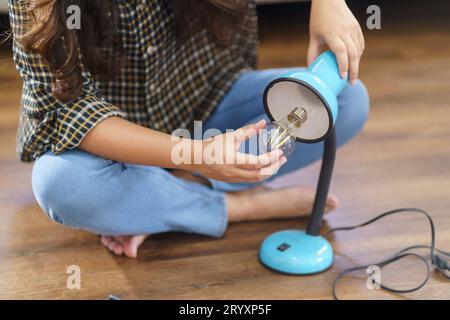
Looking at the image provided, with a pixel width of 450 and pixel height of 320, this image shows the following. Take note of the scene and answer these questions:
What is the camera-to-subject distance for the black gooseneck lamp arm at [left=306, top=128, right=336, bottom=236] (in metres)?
1.02

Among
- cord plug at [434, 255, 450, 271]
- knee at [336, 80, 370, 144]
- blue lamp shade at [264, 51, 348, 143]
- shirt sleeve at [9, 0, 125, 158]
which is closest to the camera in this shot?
blue lamp shade at [264, 51, 348, 143]

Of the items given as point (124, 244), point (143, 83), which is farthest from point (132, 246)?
point (143, 83)

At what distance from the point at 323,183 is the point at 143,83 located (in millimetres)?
347

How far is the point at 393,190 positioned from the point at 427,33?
0.94 m

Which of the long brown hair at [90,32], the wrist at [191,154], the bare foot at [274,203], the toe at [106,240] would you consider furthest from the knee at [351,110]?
the toe at [106,240]

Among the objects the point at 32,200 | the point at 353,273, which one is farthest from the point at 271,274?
the point at 32,200

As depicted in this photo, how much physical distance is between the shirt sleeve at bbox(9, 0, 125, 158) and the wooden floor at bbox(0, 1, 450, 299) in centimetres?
7

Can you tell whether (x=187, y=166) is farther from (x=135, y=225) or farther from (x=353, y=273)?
(x=353, y=273)

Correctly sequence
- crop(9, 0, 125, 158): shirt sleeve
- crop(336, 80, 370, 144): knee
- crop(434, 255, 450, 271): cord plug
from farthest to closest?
crop(336, 80, 370, 144): knee → crop(434, 255, 450, 271): cord plug → crop(9, 0, 125, 158): shirt sleeve

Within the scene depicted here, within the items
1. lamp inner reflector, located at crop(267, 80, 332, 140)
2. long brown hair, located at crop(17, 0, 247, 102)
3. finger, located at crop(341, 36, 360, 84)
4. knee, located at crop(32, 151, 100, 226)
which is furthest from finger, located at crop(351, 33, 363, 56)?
knee, located at crop(32, 151, 100, 226)

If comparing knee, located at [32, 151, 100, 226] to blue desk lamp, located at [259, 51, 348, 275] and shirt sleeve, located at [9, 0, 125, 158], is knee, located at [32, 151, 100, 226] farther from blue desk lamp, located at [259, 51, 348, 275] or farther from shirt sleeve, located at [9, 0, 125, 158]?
blue desk lamp, located at [259, 51, 348, 275]

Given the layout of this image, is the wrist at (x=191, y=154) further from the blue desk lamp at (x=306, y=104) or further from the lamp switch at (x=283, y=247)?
the lamp switch at (x=283, y=247)

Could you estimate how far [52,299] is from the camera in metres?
1.04

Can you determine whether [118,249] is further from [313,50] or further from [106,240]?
[313,50]
